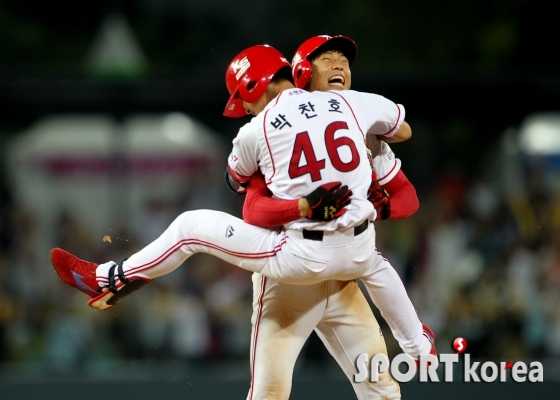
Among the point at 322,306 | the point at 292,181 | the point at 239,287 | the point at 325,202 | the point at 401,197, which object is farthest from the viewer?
the point at 239,287

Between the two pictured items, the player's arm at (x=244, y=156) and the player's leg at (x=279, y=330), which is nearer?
the player's arm at (x=244, y=156)

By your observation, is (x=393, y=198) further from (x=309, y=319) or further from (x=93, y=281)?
(x=93, y=281)

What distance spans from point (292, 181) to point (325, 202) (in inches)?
6.6

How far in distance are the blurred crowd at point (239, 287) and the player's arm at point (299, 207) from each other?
8.87 feet

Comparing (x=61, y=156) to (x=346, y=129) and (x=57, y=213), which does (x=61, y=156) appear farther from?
(x=346, y=129)

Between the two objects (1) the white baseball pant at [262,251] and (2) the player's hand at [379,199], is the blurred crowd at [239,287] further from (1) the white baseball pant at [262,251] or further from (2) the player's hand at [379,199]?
(1) the white baseball pant at [262,251]

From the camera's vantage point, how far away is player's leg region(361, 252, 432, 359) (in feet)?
11.0

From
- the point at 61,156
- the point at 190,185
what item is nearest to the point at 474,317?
the point at 190,185

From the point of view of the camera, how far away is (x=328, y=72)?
3.39m

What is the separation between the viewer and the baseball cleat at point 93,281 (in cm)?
331

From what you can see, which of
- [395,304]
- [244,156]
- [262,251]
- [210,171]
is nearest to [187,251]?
[262,251]

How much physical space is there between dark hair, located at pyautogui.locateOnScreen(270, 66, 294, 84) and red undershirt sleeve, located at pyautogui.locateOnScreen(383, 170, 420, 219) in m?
0.58

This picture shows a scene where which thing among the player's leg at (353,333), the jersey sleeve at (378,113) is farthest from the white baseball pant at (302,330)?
the jersey sleeve at (378,113)

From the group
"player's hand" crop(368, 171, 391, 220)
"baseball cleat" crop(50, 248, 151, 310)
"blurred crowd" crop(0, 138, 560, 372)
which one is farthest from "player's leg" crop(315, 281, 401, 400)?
"blurred crowd" crop(0, 138, 560, 372)
